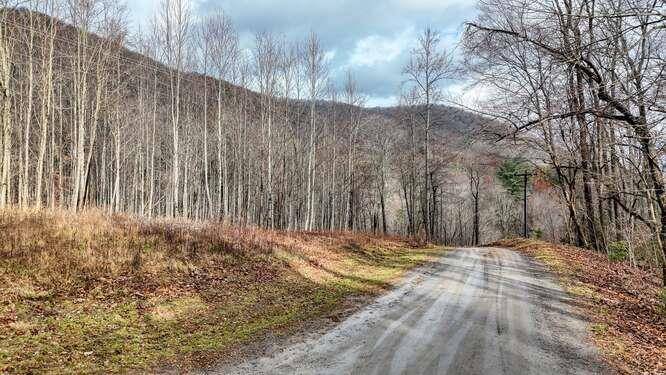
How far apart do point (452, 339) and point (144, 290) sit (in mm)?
6271

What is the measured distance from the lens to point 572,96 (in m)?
6.38

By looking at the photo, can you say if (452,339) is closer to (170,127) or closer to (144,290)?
(144,290)

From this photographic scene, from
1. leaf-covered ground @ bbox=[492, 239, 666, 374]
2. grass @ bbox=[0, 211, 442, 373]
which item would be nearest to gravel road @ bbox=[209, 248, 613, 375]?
leaf-covered ground @ bbox=[492, 239, 666, 374]

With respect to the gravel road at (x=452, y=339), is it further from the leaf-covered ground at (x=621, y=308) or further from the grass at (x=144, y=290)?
the grass at (x=144, y=290)

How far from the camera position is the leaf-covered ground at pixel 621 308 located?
20.9 ft

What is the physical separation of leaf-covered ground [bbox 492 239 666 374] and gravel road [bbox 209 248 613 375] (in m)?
0.36

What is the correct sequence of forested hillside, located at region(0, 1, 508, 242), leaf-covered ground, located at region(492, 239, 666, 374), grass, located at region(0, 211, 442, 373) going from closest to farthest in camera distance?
grass, located at region(0, 211, 442, 373)
leaf-covered ground, located at region(492, 239, 666, 374)
forested hillside, located at region(0, 1, 508, 242)

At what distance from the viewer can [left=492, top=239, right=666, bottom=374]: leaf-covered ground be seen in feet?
20.9

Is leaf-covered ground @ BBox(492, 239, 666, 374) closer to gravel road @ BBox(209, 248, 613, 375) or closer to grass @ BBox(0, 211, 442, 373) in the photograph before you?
gravel road @ BBox(209, 248, 613, 375)

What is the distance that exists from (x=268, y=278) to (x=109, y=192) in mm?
35767

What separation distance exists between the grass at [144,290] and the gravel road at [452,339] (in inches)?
40.0

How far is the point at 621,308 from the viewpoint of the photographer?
30.1ft

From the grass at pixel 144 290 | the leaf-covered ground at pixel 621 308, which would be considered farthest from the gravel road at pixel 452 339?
the grass at pixel 144 290

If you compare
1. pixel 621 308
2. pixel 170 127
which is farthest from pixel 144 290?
pixel 170 127
